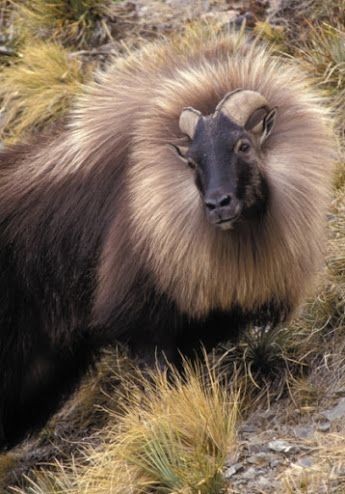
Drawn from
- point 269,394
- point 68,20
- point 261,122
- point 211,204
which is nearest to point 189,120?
point 261,122

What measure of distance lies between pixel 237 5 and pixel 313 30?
0.80 meters

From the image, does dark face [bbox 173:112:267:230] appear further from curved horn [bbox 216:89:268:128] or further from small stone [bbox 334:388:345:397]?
small stone [bbox 334:388:345:397]

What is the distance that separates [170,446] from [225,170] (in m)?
1.43

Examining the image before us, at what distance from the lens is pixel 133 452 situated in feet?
22.7

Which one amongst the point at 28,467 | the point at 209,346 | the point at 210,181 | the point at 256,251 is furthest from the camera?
the point at 28,467

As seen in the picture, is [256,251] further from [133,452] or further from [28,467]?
[28,467]

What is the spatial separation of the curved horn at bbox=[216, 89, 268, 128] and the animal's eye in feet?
0.37

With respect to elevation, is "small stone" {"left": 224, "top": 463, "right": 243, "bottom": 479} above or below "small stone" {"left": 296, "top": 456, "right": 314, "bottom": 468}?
above

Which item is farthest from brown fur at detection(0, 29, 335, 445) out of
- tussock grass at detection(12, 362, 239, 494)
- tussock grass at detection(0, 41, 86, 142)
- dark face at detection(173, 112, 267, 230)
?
tussock grass at detection(0, 41, 86, 142)

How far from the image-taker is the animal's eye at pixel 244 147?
7.03m

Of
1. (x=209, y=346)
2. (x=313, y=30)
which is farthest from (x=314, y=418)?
(x=313, y=30)

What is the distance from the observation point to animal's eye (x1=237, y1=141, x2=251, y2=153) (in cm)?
703

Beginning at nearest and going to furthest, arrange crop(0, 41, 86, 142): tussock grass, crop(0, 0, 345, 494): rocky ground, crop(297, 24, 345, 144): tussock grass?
crop(0, 0, 345, 494): rocky ground → crop(297, 24, 345, 144): tussock grass → crop(0, 41, 86, 142): tussock grass

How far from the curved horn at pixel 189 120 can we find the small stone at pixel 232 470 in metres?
1.72
